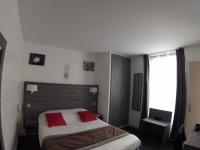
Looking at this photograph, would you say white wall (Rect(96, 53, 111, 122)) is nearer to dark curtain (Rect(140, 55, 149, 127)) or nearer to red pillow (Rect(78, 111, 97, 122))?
red pillow (Rect(78, 111, 97, 122))

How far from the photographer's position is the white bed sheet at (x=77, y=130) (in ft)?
7.27

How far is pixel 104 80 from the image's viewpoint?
426cm

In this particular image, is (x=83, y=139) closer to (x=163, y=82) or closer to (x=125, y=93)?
(x=125, y=93)

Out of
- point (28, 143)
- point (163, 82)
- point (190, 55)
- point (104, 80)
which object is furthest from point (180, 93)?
point (28, 143)

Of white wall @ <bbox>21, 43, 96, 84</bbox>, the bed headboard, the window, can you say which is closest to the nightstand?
the bed headboard

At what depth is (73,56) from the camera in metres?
4.14

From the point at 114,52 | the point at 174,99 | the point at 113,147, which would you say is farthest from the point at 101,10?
the point at 174,99

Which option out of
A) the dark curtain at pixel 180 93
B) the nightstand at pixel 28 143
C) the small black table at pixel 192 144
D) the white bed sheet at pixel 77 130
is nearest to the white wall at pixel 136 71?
the dark curtain at pixel 180 93

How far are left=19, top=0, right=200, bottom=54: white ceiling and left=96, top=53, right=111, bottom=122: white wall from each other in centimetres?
141

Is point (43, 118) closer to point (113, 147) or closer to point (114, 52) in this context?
point (113, 147)

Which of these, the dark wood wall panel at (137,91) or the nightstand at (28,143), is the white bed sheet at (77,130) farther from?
the dark wood wall panel at (137,91)

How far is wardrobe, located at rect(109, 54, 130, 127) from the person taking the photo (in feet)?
13.9

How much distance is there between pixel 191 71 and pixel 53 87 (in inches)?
139

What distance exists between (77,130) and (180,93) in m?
2.67
